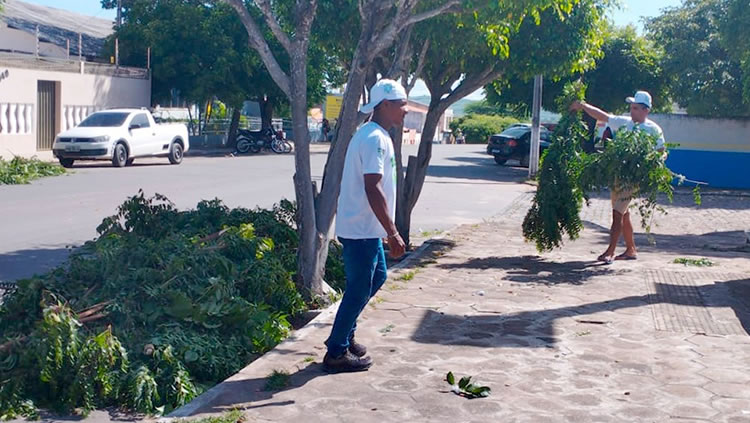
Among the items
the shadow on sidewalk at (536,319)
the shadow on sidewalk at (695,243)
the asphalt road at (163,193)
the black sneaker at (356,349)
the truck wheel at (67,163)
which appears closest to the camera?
the black sneaker at (356,349)

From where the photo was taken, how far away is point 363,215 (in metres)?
5.81

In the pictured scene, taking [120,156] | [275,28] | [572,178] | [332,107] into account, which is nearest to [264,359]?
[275,28]

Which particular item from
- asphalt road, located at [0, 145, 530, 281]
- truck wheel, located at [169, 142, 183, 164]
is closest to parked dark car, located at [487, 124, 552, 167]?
asphalt road, located at [0, 145, 530, 281]

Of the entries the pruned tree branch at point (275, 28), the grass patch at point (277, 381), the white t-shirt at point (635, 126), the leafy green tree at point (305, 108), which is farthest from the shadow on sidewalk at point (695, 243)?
the grass patch at point (277, 381)

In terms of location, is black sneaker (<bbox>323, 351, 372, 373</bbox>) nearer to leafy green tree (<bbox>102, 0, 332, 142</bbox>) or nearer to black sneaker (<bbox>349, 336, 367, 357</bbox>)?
black sneaker (<bbox>349, 336, 367, 357</bbox>)

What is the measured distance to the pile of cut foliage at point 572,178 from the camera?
391 inches

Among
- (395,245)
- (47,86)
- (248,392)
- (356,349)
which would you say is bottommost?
(248,392)

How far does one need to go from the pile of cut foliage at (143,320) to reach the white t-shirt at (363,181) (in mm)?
1194

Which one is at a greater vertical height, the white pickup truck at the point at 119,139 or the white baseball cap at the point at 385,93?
the white baseball cap at the point at 385,93

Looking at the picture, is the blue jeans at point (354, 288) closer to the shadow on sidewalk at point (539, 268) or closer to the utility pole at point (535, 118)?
the shadow on sidewalk at point (539, 268)

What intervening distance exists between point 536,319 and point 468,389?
7.33 feet

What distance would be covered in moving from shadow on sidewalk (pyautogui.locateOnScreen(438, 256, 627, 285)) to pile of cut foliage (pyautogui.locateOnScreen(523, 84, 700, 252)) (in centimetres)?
29

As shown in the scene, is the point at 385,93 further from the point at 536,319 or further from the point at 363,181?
the point at 536,319

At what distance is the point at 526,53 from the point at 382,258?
24.1 ft
